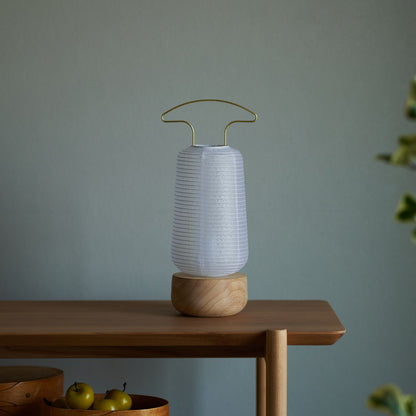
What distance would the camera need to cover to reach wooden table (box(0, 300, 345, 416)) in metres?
1.22

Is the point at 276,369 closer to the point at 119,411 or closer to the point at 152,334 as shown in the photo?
the point at 152,334

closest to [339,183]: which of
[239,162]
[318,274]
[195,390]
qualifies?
[318,274]

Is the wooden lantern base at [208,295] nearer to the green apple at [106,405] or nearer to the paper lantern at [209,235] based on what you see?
the paper lantern at [209,235]

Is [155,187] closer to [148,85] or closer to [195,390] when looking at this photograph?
[148,85]

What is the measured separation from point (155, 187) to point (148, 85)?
0.96ft

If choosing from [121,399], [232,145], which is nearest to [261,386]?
[121,399]

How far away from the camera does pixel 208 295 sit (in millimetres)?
1366

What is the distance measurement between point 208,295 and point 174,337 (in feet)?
0.51

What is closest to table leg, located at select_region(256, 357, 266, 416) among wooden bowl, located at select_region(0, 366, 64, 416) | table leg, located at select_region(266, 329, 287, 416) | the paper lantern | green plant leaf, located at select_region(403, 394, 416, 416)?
the paper lantern

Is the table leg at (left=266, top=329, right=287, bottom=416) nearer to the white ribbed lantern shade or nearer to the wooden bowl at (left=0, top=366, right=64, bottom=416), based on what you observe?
the white ribbed lantern shade

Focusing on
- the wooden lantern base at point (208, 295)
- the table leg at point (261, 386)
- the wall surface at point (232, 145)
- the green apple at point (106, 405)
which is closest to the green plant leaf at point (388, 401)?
the wooden lantern base at point (208, 295)

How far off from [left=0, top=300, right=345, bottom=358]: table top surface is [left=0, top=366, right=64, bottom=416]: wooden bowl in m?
0.20

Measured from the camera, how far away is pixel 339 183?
1.80m

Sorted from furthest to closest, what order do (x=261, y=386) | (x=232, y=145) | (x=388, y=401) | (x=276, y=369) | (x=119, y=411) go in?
(x=232, y=145)
(x=261, y=386)
(x=119, y=411)
(x=276, y=369)
(x=388, y=401)
